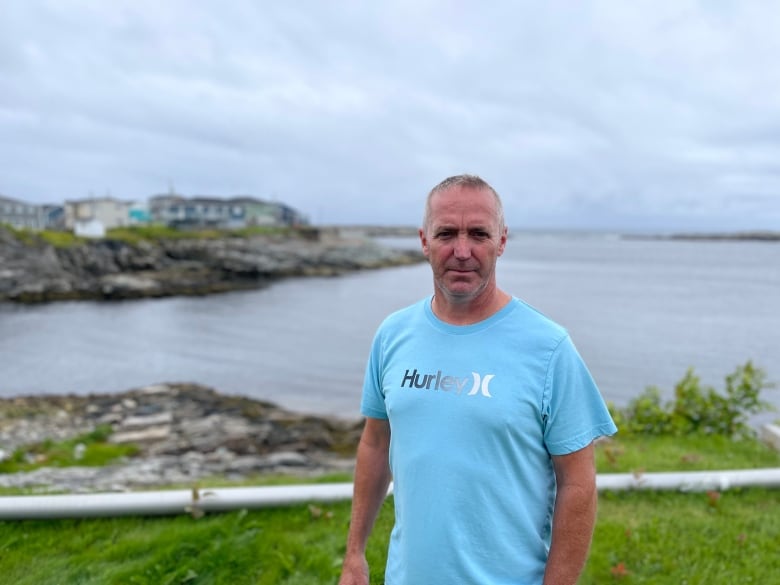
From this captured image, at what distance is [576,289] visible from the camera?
2099 inches

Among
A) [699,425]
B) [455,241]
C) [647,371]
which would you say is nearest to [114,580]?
[455,241]

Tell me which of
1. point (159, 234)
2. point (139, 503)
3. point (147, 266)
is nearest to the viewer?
point (139, 503)

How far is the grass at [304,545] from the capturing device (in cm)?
371

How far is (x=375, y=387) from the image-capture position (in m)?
2.42

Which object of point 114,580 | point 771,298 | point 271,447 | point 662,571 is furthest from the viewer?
point 771,298

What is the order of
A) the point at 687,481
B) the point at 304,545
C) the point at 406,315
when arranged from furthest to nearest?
1. the point at 687,481
2. the point at 304,545
3. the point at 406,315

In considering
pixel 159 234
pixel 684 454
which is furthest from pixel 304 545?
pixel 159 234

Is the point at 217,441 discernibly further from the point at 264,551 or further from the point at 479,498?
the point at 479,498

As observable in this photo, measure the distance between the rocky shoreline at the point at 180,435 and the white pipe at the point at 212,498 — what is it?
1449 millimetres

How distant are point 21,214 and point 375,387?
287 ft

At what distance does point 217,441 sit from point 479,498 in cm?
1081

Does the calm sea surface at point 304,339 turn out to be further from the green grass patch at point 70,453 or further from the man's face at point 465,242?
the man's face at point 465,242

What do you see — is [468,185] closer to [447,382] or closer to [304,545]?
[447,382]

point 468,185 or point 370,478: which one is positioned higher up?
point 468,185
